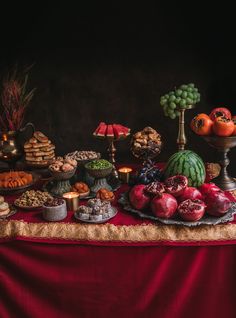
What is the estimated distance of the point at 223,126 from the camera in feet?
5.68

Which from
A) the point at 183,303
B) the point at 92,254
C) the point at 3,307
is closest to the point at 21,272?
the point at 3,307

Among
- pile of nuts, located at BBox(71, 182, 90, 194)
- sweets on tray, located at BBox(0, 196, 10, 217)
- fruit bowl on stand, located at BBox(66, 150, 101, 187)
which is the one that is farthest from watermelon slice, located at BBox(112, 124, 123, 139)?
sweets on tray, located at BBox(0, 196, 10, 217)

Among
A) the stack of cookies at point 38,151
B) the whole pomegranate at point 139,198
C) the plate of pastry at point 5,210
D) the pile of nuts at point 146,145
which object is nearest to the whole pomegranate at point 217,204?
the whole pomegranate at point 139,198

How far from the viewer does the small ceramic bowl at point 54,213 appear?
5.22 feet

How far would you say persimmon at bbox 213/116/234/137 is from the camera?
173cm

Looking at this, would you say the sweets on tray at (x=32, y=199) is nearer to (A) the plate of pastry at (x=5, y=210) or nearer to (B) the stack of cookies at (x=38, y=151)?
(A) the plate of pastry at (x=5, y=210)

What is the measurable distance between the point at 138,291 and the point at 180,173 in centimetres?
56

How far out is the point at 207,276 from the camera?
4.93ft

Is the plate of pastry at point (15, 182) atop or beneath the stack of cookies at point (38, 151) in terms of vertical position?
beneath

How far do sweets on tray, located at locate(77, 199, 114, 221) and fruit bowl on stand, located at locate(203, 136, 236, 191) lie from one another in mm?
598

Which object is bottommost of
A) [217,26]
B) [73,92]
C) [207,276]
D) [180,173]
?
[207,276]

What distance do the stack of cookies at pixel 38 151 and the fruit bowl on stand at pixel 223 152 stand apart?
94 cm

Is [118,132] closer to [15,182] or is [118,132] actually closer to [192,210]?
[15,182]

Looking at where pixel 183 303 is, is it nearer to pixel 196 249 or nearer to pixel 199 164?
pixel 196 249
